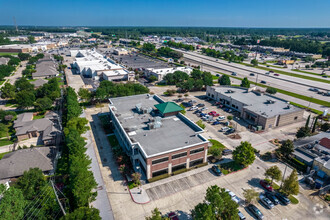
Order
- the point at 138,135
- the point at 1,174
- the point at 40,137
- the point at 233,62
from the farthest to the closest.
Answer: the point at 233,62, the point at 40,137, the point at 138,135, the point at 1,174

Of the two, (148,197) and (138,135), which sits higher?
(138,135)

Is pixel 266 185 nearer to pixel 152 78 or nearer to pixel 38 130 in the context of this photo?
pixel 38 130

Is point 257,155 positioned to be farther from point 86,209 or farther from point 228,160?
point 86,209

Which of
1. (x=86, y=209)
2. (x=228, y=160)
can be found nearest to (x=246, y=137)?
(x=228, y=160)

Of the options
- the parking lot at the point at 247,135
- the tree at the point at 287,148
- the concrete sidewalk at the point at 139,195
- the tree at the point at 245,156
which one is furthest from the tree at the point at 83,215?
the tree at the point at 287,148

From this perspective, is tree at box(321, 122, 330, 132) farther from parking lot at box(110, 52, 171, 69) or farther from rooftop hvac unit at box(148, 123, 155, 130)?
parking lot at box(110, 52, 171, 69)

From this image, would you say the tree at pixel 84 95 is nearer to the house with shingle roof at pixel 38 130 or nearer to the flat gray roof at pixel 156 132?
the house with shingle roof at pixel 38 130

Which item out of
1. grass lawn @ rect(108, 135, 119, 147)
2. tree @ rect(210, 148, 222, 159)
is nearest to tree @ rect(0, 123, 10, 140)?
grass lawn @ rect(108, 135, 119, 147)
